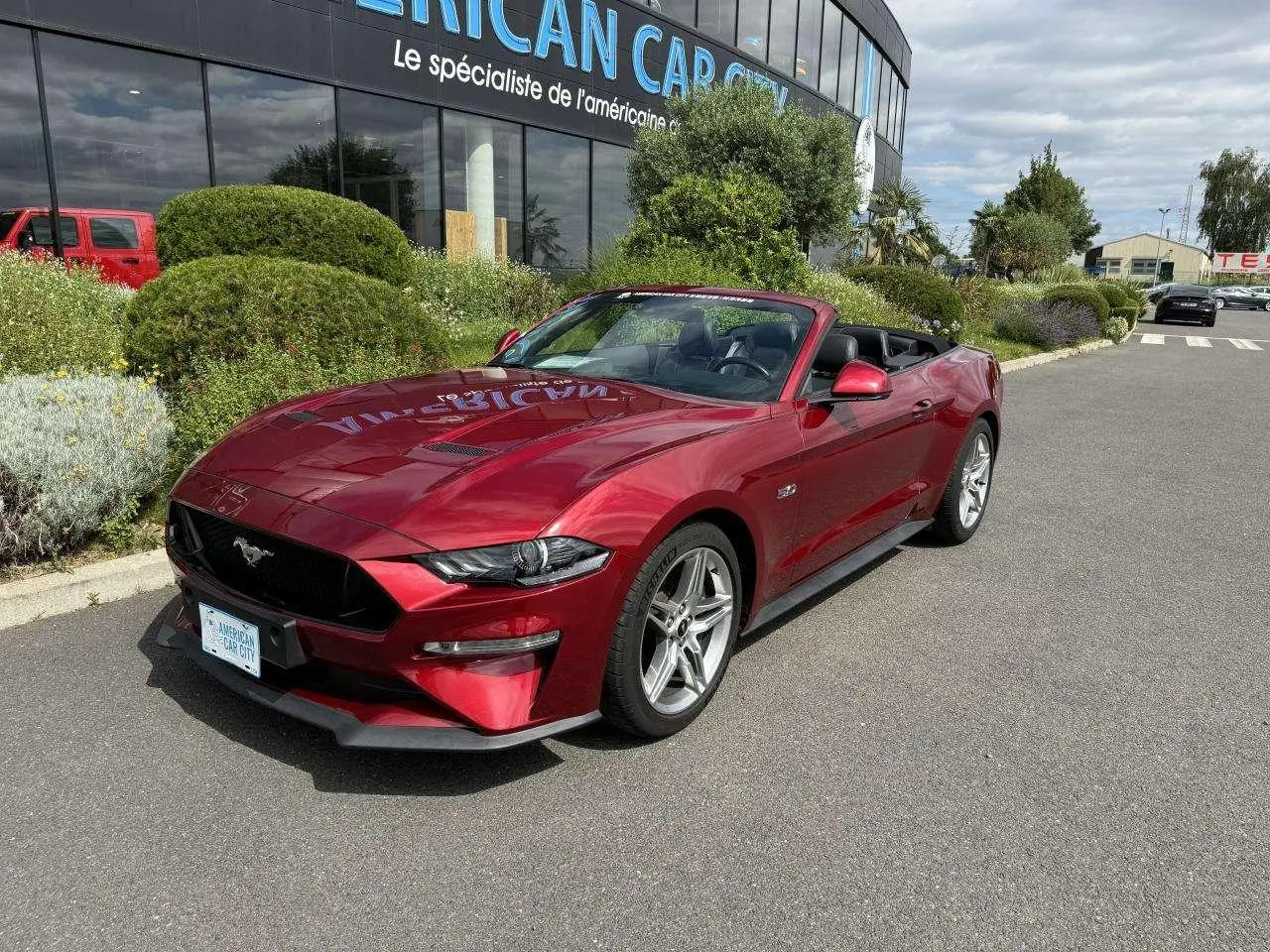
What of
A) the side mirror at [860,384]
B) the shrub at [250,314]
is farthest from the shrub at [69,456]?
the side mirror at [860,384]

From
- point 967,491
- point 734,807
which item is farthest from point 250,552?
point 967,491

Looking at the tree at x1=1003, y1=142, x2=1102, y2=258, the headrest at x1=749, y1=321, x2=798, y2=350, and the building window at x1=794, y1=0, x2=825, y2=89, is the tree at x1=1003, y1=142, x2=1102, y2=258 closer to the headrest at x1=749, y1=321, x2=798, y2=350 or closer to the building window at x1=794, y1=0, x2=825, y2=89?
the building window at x1=794, y1=0, x2=825, y2=89

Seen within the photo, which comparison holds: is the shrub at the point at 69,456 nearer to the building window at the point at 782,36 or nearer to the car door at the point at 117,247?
the car door at the point at 117,247

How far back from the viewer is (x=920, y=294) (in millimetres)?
16531

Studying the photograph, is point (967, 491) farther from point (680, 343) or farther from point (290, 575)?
point (290, 575)

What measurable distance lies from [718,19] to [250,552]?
74.6 feet

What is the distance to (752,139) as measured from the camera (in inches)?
615

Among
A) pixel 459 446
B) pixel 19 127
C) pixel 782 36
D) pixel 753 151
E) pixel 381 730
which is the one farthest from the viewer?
pixel 782 36

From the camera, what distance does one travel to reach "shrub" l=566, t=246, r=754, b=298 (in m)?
10.4

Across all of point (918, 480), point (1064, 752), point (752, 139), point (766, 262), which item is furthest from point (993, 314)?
point (1064, 752)

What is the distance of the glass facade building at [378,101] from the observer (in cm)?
1086

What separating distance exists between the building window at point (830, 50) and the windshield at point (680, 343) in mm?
27254

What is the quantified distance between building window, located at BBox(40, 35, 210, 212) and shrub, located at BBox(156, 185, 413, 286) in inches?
113

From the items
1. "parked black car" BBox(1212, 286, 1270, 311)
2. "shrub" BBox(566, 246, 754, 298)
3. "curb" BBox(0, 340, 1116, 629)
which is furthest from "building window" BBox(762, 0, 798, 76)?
"parked black car" BBox(1212, 286, 1270, 311)
